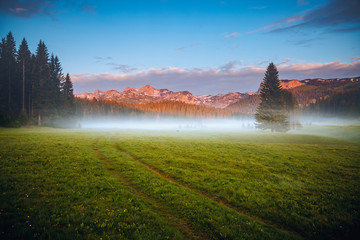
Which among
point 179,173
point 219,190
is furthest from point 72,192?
point 219,190

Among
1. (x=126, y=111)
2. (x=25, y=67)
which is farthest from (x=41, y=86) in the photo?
(x=126, y=111)

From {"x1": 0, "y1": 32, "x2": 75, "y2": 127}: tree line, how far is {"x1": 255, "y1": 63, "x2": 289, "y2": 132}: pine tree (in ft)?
260

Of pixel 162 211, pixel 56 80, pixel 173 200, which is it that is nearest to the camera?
pixel 162 211

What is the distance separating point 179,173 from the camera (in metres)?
14.9

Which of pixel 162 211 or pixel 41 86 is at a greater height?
pixel 41 86

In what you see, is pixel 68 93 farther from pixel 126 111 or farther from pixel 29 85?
pixel 126 111

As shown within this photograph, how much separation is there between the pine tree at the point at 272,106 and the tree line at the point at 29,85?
79.3 meters

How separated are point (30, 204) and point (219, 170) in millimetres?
13699

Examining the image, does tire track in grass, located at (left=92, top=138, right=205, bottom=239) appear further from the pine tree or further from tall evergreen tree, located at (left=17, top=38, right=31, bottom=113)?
tall evergreen tree, located at (left=17, top=38, right=31, bottom=113)

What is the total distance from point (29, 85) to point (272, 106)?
303ft

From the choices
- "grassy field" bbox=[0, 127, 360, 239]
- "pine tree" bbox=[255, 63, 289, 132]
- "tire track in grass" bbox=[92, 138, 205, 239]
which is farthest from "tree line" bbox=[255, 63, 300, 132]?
"tire track in grass" bbox=[92, 138, 205, 239]

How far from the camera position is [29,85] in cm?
6538

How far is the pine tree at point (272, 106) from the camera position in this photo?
54.6 meters

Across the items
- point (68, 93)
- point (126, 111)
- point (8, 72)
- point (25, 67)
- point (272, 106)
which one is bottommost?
point (272, 106)
